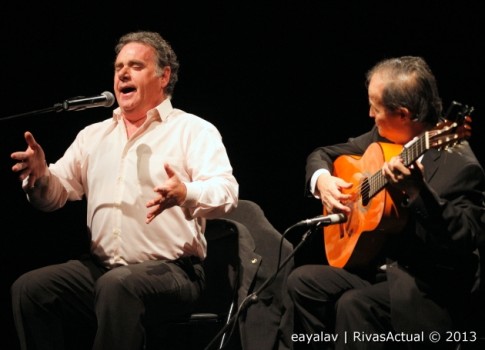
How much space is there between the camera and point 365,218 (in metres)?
3.04

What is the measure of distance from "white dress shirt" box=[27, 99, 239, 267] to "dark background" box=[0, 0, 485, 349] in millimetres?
825

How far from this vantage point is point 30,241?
13.9 feet

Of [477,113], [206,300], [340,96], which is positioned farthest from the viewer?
[340,96]

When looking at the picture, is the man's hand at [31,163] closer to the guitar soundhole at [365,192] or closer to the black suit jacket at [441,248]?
the guitar soundhole at [365,192]

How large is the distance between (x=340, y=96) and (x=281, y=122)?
1.44 feet

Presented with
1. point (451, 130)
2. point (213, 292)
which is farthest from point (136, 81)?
point (451, 130)

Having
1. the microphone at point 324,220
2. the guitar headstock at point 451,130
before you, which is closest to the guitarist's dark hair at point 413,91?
→ the guitar headstock at point 451,130

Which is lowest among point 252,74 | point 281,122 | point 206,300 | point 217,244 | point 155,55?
point 206,300

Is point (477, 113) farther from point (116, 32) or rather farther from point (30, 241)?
point (30, 241)

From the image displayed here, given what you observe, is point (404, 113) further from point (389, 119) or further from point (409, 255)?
point (409, 255)

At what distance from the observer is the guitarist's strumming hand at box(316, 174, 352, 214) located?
3.23 meters

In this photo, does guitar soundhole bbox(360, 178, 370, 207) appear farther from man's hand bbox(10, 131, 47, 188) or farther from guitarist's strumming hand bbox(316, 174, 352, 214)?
man's hand bbox(10, 131, 47, 188)

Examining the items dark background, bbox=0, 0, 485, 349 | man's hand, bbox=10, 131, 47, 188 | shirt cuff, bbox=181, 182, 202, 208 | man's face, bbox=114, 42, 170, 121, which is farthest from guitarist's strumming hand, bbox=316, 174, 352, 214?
man's hand, bbox=10, 131, 47, 188

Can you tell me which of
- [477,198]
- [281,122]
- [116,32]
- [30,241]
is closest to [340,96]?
[281,122]
